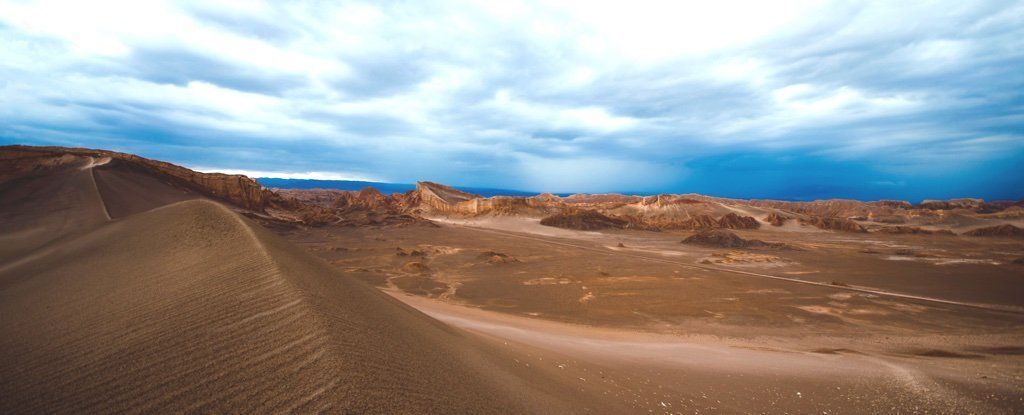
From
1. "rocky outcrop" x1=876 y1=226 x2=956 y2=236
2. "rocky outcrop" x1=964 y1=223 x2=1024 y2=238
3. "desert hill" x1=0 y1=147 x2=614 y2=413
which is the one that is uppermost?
"rocky outcrop" x1=964 y1=223 x2=1024 y2=238

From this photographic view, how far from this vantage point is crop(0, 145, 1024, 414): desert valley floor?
183cm

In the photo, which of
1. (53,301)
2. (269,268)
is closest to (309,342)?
(269,268)

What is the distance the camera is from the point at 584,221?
1676 inches

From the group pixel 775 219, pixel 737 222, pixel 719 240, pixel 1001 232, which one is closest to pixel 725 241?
pixel 719 240

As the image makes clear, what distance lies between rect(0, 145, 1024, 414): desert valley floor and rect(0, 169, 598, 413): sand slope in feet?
0.04

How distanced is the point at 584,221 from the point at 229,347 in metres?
41.5

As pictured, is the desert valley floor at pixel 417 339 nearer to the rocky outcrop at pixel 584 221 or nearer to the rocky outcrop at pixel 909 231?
the rocky outcrop at pixel 584 221

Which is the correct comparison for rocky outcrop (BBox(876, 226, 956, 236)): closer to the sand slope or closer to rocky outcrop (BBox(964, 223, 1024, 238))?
rocky outcrop (BBox(964, 223, 1024, 238))

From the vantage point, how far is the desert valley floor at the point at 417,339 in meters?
1.83

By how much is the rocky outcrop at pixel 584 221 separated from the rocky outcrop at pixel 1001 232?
1147 inches

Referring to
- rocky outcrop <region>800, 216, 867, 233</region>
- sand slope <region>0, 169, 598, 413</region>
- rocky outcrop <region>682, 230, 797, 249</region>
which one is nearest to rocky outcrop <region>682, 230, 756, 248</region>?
rocky outcrop <region>682, 230, 797, 249</region>

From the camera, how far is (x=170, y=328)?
224 cm

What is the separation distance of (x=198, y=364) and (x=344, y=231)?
1222 inches

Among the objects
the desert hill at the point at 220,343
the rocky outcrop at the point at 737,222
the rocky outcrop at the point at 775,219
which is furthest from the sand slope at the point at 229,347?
the rocky outcrop at the point at 775,219
